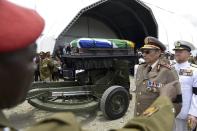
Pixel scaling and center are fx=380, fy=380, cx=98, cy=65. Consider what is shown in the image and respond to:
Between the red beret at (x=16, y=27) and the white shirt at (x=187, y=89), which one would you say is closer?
the red beret at (x=16, y=27)

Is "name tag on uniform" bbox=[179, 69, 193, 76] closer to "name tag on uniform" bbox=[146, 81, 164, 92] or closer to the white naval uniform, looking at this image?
the white naval uniform

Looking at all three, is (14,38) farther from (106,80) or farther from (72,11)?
(72,11)

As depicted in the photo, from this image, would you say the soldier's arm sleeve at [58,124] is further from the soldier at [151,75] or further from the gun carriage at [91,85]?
the gun carriage at [91,85]

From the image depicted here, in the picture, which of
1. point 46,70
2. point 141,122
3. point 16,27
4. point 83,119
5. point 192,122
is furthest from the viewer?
point 46,70

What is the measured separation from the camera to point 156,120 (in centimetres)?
136

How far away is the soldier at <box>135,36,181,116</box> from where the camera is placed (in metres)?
3.91

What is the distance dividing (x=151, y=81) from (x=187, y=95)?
0.71 m

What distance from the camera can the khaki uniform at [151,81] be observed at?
3.91m

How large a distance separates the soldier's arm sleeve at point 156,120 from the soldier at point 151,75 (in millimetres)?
2288

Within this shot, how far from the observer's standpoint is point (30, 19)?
107 cm

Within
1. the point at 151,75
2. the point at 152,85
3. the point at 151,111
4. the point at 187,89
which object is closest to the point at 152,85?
the point at 152,85

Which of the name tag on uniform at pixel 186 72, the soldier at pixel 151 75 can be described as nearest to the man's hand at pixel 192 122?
the name tag on uniform at pixel 186 72

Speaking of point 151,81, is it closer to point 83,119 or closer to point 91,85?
point 83,119

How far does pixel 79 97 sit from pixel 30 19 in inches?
299
